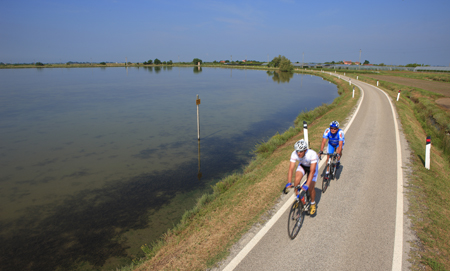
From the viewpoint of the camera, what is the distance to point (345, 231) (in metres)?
5.82

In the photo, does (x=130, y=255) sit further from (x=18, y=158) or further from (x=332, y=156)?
(x=18, y=158)

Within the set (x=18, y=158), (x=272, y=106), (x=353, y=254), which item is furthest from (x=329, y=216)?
(x=272, y=106)

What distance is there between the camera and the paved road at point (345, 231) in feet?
16.2

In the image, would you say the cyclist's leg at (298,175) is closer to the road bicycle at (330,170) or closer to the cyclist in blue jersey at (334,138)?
the cyclist in blue jersey at (334,138)

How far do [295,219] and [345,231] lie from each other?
3.90 feet

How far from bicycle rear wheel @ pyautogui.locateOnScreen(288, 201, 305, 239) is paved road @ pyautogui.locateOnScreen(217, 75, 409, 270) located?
14 cm

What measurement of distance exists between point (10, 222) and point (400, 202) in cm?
1264

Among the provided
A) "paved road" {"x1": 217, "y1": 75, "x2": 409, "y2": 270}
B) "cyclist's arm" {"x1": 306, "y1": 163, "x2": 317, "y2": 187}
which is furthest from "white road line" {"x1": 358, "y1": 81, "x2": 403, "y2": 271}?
"cyclist's arm" {"x1": 306, "y1": 163, "x2": 317, "y2": 187}

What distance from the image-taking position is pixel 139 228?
8711 millimetres

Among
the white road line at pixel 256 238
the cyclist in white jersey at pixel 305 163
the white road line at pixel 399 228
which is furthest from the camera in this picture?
the cyclist in white jersey at pixel 305 163

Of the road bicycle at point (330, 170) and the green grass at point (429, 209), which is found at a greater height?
the road bicycle at point (330, 170)

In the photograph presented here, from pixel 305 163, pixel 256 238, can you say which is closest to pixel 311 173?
pixel 305 163

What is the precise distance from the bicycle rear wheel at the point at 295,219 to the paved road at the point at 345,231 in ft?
0.47

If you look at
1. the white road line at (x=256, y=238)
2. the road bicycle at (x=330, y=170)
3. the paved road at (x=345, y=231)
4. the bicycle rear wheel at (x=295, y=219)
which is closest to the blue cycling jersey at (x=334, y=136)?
the road bicycle at (x=330, y=170)
